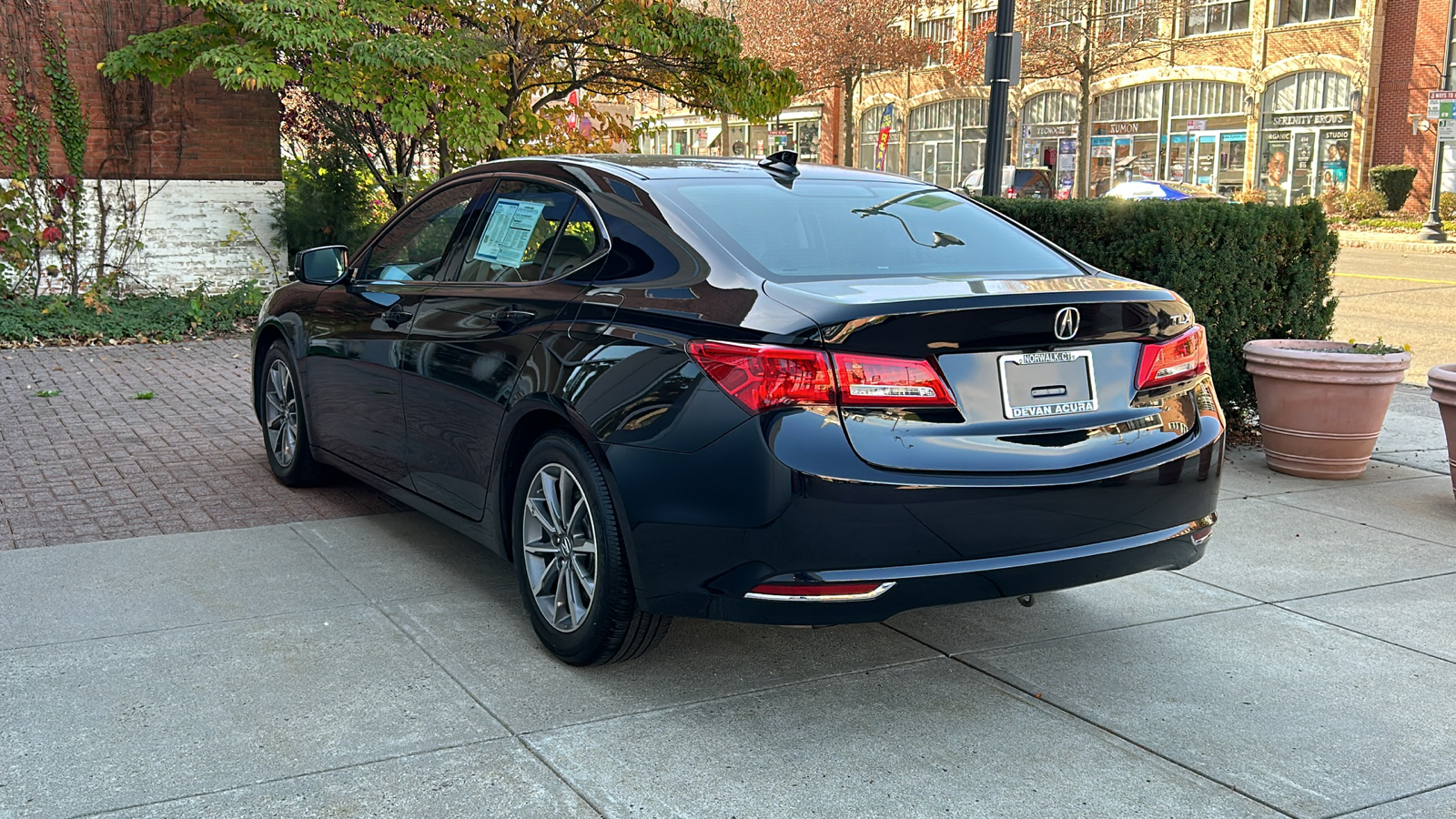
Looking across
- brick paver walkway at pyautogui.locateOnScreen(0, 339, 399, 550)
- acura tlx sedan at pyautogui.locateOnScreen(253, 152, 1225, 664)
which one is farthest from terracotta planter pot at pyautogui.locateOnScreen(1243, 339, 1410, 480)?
brick paver walkway at pyautogui.locateOnScreen(0, 339, 399, 550)

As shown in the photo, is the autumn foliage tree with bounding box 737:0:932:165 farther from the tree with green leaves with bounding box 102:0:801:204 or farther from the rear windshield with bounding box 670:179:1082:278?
the rear windshield with bounding box 670:179:1082:278

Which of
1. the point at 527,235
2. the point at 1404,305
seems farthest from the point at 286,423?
the point at 1404,305

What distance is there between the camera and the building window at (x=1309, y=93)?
133ft

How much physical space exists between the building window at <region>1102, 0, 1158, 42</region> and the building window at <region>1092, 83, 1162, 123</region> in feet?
10.5

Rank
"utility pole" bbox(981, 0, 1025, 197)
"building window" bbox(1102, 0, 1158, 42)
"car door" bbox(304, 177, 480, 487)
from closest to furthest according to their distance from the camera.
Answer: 1. "car door" bbox(304, 177, 480, 487)
2. "utility pole" bbox(981, 0, 1025, 197)
3. "building window" bbox(1102, 0, 1158, 42)

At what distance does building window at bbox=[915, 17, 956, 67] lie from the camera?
174 ft

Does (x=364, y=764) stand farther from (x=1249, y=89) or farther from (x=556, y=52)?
(x=1249, y=89)

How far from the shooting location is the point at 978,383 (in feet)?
11.7

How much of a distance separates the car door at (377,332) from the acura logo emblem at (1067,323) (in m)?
2.52

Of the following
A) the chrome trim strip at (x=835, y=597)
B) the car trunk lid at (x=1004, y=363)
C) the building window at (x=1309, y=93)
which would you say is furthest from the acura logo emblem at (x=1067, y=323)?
the building window at (x=1309, y=93)

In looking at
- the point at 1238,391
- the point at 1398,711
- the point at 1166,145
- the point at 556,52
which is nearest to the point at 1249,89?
the point at 1166,145

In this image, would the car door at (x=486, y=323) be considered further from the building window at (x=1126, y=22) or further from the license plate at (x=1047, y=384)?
the building window at (x=1126, y=22)

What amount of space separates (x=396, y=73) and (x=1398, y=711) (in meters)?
10.5

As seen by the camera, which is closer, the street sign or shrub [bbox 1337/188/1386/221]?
the street sign
